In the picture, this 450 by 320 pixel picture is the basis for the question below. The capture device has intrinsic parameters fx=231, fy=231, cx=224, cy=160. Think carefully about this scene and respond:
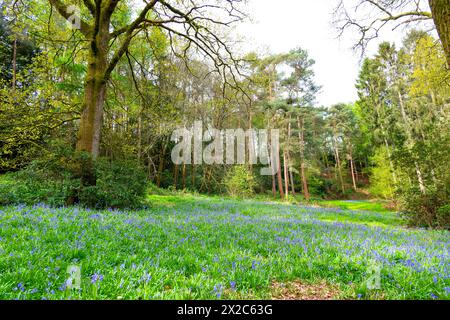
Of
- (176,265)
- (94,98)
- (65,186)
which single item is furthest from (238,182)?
(176,265)

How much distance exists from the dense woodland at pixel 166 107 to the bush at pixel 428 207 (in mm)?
43

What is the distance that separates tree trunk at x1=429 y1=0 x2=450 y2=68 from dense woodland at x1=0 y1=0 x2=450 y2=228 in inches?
2.0

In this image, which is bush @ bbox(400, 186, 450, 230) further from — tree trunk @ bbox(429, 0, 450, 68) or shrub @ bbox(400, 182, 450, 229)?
tree trunk @ bbox(429, 0, 450, 68)

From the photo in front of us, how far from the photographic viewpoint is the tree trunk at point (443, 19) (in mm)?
3279

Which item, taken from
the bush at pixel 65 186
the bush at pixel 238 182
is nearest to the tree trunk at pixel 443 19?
the bush at pixel 65 186

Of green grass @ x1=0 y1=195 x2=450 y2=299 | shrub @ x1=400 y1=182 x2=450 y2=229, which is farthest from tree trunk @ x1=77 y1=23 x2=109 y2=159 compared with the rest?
shrub @ x1=400 y1=182 x2=450 y2=229

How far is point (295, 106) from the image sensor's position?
32.5 metres

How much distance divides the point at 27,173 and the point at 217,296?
8244 millimetres

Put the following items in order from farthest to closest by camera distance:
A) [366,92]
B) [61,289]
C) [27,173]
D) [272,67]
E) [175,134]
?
[366,92], [272,67], [175,134], [27,173], [61,289]

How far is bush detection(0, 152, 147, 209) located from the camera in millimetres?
7160

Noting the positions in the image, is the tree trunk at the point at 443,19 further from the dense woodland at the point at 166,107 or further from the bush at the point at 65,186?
the bush at the point at 65,186

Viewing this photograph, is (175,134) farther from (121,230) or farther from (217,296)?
(217,296)
